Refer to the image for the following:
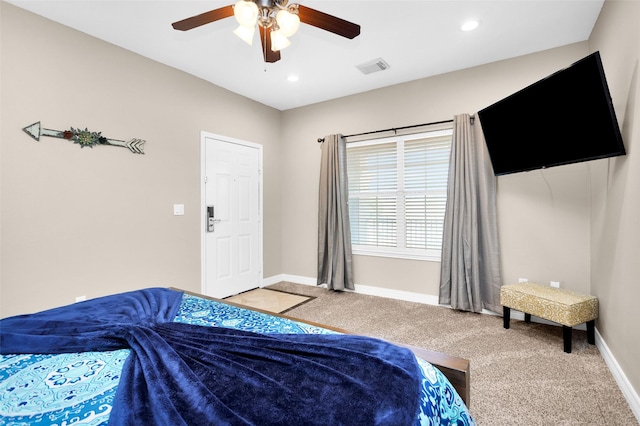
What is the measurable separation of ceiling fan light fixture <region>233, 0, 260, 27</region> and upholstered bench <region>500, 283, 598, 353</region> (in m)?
3.04

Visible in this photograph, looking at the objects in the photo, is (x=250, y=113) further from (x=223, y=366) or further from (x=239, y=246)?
(x=223, y=366)

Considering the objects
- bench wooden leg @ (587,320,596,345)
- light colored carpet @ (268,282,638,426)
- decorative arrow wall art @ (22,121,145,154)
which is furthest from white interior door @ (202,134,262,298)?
bench wooden leg @ (587,320,596,345)

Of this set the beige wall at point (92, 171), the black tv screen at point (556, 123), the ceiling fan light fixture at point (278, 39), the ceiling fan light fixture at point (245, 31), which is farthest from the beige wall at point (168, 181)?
the ceiling fan light fixture at point (278, 39)

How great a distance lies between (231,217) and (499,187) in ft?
10.8

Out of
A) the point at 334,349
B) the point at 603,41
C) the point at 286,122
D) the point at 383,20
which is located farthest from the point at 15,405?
the point at 286,122

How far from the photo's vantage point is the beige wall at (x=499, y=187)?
118 inches

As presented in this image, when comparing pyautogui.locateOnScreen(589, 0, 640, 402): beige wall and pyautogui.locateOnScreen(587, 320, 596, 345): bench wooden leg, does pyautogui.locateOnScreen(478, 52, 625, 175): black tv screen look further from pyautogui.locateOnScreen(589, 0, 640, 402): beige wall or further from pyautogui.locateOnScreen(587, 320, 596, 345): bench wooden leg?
pyautogui.locateOnScreen(587, 320, 596, 345): bench wooden leg

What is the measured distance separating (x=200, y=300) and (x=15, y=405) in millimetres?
1101

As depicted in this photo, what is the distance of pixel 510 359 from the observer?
2404 mm

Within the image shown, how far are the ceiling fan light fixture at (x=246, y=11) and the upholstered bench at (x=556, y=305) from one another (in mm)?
3041

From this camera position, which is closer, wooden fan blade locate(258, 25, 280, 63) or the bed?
the bed

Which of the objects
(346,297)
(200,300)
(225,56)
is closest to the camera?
(200,300)

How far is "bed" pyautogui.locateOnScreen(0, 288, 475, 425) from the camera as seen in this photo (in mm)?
858

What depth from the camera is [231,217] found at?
419 cm
